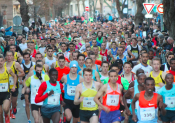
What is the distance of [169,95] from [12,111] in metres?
4.46

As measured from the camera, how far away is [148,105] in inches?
245

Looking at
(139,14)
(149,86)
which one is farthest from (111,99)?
(139,14)

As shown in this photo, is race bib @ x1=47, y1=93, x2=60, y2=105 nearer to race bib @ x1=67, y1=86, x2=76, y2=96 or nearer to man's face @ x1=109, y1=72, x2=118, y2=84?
race bib @ x1=67, y1=86, x2=76, y2=96

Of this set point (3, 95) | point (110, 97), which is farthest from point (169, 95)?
point (3, 95)

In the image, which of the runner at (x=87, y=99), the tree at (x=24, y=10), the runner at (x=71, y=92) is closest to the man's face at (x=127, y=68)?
the runner at (x=71, y=92)

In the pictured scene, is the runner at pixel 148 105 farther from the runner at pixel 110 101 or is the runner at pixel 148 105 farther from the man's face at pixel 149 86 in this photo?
the runner at pixel 110 101

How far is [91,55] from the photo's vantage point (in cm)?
1037

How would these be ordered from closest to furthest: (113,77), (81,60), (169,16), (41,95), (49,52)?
1. (113,77)
2. (41,95)
3. (81,60)
4. (49,52)
5. (169,16)

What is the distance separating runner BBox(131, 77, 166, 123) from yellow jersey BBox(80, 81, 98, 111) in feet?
3.24

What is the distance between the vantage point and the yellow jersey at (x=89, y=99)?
7.03 m

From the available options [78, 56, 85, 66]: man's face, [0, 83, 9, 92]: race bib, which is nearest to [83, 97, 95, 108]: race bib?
[0, 83, 9, 92]: race bib

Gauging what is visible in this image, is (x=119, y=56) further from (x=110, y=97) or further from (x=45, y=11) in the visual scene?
(x=45, y=11)

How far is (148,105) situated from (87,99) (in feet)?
4.16

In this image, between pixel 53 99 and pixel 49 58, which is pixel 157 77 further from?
pixel 49 58
